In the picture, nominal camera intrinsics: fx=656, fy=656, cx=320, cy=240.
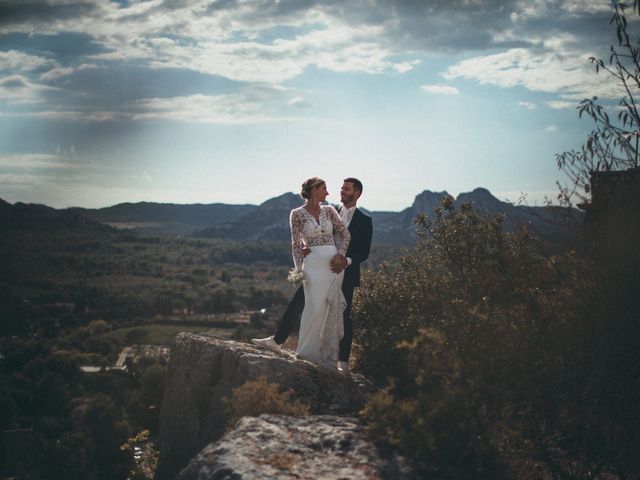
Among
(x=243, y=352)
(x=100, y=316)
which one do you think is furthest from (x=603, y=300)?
(x=100, y=316)

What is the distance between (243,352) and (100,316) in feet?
368

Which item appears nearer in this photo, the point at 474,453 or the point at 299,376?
the point at 474,453

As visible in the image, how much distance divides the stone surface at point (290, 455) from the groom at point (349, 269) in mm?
3370

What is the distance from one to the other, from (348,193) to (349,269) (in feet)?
3.84

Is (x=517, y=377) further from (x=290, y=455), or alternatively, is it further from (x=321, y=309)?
(x=321, y=309)

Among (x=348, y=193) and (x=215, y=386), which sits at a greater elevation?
(x=348, y=193)

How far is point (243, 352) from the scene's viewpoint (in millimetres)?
9156

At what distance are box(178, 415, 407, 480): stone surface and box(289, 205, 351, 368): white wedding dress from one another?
10.4ft

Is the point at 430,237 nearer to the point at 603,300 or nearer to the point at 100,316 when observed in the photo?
the point at 603,300

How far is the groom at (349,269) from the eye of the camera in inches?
394

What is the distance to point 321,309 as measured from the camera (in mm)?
9680

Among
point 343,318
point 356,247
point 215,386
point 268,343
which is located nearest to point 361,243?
point 356,247

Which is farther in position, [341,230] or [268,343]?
[268,343]

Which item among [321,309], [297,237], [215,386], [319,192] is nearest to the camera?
[215,386]
